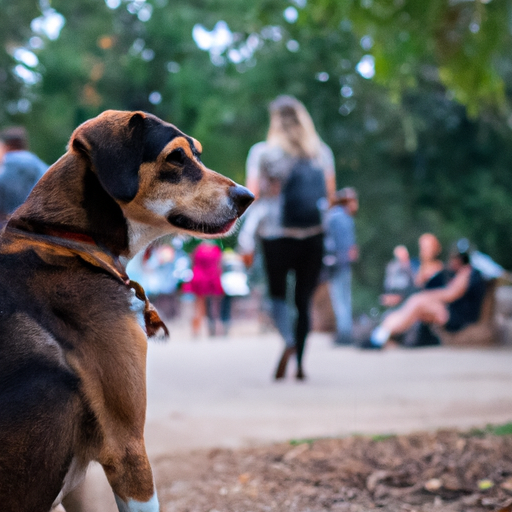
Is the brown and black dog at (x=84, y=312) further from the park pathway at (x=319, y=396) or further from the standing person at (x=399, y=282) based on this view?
the standing person at (x=399, y=282)

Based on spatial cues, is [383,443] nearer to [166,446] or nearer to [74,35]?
[166,446]

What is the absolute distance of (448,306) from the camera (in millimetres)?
9953

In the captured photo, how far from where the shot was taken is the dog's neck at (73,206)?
1.98 meters

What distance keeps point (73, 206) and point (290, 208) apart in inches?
180

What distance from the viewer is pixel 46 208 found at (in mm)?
1994

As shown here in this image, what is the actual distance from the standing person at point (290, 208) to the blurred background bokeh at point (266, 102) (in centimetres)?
→ 1066

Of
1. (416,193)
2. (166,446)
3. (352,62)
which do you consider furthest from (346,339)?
(416,193)

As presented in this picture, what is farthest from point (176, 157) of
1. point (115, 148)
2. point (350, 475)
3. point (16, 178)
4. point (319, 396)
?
point (319, 396)

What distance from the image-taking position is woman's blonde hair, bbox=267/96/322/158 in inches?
259

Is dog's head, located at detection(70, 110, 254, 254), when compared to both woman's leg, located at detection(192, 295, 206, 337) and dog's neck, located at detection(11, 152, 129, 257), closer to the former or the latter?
dog's neck, located at detection(11, 152, 129, 257)

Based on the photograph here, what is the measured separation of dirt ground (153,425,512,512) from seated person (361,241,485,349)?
5544 millimetres

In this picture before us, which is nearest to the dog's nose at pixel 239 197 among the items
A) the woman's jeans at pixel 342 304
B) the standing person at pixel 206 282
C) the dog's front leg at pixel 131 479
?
the dog's front leg at pixel 131 479

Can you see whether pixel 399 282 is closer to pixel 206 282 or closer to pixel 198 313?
pixel 206 282

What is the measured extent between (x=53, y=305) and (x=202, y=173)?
2.24 feet
